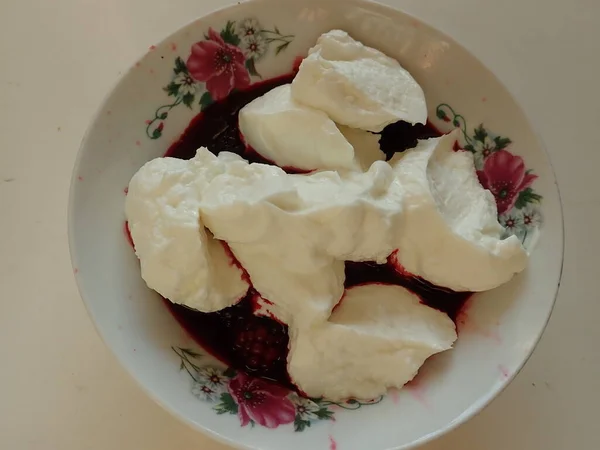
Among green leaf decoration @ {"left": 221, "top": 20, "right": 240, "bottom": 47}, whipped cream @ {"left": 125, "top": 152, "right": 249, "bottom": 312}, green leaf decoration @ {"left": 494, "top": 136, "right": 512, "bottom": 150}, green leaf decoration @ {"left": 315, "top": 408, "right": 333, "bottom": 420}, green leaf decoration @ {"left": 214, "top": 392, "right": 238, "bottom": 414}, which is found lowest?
green leaf decoration @ {"left": 315, "top": 408, "right": 333, "bottom": 420}

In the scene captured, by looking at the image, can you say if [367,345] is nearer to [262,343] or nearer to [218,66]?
[262,343]

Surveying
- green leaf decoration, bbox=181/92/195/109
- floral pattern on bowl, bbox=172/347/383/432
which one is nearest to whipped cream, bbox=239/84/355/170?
green leaf decoration, bbox=181/92/195/109

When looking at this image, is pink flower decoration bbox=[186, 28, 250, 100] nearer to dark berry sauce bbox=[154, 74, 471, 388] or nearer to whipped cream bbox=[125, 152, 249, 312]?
dark berry sauce bbox=[154, 74, 471, 388]

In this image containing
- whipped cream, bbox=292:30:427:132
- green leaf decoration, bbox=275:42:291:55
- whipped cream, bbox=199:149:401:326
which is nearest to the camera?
whipped cream, bbox=199:149:401:326

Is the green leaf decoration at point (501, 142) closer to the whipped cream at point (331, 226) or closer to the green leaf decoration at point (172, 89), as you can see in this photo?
the whipped cream at point (331, 226)

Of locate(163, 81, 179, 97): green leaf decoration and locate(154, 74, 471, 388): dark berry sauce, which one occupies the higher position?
locate(163, 81, 179, 97): green leaf decoration
